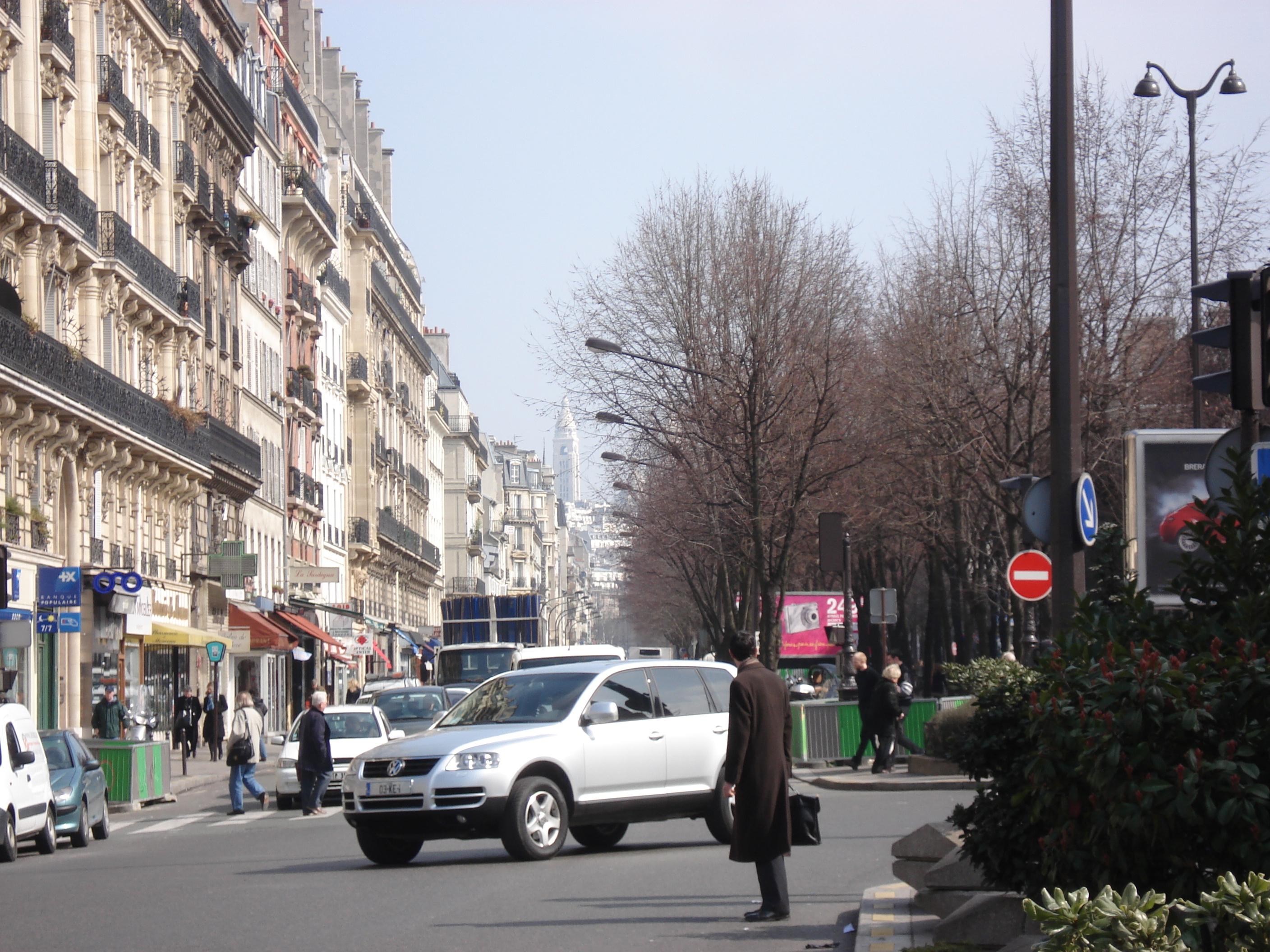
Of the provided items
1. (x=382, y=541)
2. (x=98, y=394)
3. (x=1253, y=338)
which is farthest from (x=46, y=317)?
(x=382, y=541)

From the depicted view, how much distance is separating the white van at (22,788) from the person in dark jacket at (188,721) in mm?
21056

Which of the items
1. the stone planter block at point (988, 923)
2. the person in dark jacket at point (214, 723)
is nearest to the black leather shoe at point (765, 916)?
the stone planter block at point (988, 923)

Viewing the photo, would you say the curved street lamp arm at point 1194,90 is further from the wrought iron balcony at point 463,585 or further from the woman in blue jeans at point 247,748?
the wrought iron balcony at point 463,585

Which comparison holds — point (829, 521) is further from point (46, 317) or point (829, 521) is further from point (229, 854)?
point (46, 317)

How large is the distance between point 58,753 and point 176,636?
23.0 m

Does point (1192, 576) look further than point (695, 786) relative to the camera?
No

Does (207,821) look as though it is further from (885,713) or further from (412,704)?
(885,713)

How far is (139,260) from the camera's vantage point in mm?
45406

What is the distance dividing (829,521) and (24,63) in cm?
1805

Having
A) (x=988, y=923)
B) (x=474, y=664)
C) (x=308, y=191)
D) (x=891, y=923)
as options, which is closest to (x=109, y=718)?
(x=474, y=664)

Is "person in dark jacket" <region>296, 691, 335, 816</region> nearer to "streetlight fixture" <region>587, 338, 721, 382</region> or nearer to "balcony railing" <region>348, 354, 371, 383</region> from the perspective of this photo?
"streetlight fixture" <region>587, 338, 721, 382</region>

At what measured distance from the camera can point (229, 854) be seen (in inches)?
749

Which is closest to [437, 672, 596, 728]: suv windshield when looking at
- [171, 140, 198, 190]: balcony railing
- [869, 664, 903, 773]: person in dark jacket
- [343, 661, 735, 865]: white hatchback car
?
[343, 661, 735, 865]: white hatchback car

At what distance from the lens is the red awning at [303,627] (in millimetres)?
62188
